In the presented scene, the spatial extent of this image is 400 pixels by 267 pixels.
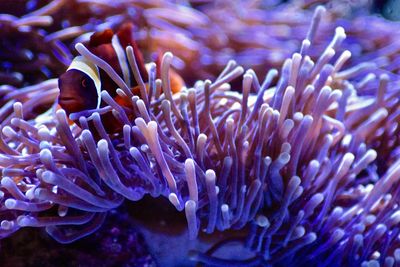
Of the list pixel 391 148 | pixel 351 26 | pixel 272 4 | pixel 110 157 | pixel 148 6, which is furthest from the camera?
pixel 272 4

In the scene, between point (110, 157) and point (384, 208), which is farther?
point (384, 208)

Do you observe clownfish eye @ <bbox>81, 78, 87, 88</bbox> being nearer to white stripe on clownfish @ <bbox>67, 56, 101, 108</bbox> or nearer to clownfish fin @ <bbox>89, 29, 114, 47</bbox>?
white stripe on clownfish @ <bbox>67, 56, 101, 108</bbox>

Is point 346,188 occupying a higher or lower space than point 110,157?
lower

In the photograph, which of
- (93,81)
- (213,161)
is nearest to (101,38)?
(93,81)

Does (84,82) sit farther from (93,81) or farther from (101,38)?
(101,38)

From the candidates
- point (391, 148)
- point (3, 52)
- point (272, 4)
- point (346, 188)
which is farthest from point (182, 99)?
point (272, 4)

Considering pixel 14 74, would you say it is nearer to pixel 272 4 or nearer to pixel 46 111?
pixel 46 111

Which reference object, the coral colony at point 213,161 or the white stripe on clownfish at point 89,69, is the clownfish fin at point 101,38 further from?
the white stripe on clownfish at point 89,69
